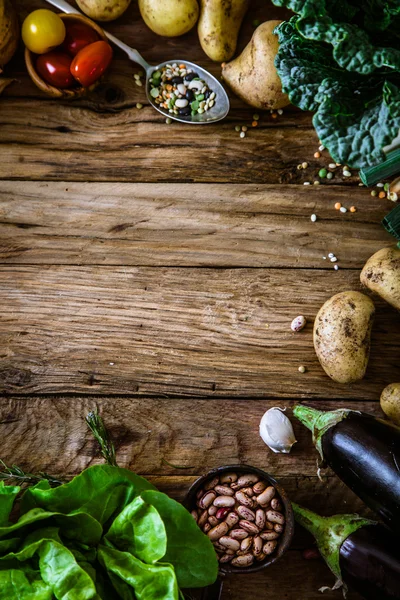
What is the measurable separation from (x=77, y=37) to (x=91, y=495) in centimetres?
94

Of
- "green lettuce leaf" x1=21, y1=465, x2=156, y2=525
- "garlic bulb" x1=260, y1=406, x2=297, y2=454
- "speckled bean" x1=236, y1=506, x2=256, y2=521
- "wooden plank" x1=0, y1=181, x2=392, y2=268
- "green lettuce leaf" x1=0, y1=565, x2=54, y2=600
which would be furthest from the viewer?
"wooden plank" x1=0, y1=181, x2=392, y2=268

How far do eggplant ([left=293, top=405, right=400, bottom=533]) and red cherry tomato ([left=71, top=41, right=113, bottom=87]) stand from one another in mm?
852

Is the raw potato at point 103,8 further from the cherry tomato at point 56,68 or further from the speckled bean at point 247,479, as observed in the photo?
the speckled bean at point 247,479

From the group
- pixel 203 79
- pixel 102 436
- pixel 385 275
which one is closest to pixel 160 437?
pixel 102 436

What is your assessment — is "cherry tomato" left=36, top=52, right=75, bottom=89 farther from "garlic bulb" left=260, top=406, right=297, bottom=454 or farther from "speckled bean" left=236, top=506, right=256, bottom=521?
"speckled bean" left=236, top=506, right=256, bottom=521

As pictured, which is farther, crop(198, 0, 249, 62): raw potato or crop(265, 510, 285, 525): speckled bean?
crop(198, 0, 249, 62): raw potato

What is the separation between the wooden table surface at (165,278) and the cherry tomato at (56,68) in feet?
0.18

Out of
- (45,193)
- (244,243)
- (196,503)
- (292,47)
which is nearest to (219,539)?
(196,503)

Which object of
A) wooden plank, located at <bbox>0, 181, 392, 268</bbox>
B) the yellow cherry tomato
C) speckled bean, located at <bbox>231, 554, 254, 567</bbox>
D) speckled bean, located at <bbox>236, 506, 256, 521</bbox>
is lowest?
speckled bean, located at <bbox>231, 554, 254, 567</bbox>

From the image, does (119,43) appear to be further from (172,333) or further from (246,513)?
(246,513)

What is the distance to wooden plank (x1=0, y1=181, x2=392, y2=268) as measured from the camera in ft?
4.59

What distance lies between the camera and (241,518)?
1195mm

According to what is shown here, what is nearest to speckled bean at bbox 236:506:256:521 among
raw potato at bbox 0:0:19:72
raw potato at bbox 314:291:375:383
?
raw potato at bbox 314:291:375:383

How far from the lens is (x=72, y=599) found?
0.97m
